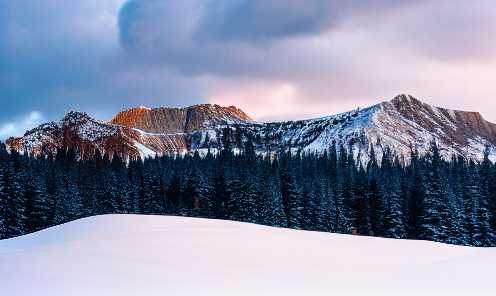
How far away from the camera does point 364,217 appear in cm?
5072

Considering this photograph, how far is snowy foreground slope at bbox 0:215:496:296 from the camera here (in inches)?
250

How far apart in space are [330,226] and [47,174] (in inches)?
1749

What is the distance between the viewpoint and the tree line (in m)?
45.7

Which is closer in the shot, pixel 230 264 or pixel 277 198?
pixel 230 264

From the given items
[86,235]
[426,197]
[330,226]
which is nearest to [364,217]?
[330,226]

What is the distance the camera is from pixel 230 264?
24.6ft

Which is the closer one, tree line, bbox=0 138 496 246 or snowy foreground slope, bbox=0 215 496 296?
snowy foreground slope, bbox=0 215 496 296

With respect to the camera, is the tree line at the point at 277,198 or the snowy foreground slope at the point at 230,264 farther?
the tree line at the point at 277,198

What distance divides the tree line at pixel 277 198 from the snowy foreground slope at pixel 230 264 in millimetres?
38359

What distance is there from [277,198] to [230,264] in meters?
45.3

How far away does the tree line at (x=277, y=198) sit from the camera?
45688 mm

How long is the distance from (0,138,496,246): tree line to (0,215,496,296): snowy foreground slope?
38.4m

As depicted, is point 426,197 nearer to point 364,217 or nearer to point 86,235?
point 364,217

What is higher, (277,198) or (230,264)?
(277,198)
